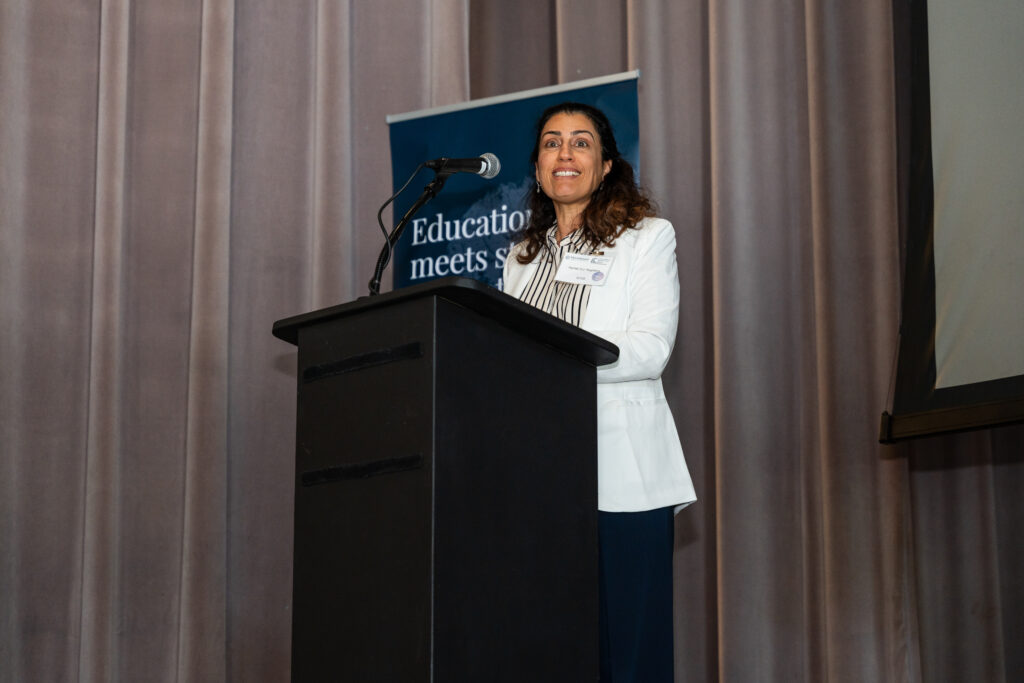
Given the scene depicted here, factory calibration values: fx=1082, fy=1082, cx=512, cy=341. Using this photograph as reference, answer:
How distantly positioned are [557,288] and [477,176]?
851 millimetres

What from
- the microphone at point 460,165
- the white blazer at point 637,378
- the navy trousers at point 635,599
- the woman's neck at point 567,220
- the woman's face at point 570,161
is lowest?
the navy trousers at point 635,599

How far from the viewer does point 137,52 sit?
3504mm

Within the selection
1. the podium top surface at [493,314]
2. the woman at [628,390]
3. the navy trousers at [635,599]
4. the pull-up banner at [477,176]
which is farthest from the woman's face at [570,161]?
the navy trousers at [635,599]

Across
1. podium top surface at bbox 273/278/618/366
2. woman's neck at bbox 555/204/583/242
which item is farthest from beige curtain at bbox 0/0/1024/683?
podium top surface at bbox 273/278/618/366

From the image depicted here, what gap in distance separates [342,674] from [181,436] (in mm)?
1816

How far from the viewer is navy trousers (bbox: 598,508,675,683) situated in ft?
6.93

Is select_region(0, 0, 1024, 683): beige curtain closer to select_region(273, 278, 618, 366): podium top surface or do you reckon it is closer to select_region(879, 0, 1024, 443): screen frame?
select_region(879, 0, 1024, 443): screen frame

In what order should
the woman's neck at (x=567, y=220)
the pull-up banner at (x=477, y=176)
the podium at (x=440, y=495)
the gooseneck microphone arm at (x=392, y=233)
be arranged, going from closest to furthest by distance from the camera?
the podium at (x=440, y=495), the gooseneck microphone arm at (x=392, y=233), the woman's neck at (x=567, y=220), the pull-up banner at (x=477, y=176)

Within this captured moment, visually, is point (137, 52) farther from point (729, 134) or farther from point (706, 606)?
point (706, 606)

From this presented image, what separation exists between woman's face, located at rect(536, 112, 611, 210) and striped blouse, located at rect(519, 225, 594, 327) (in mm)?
101

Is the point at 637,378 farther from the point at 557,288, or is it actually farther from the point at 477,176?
the point at 477,176

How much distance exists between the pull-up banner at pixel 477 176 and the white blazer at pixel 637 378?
2.14 feet

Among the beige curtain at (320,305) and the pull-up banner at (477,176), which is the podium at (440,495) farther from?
the beige curtain at (320,305)

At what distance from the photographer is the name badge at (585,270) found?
7.45 feet
